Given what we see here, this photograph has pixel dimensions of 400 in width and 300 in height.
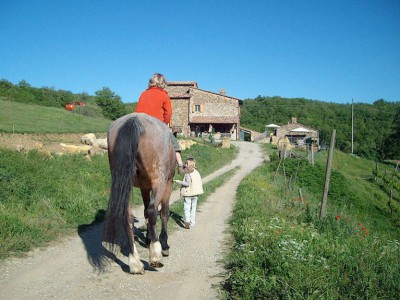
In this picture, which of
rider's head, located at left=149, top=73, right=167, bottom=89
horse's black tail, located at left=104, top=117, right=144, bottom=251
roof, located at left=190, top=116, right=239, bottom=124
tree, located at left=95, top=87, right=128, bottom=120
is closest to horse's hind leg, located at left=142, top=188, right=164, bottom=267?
horse's black tail, located at left=104, top=117, right=144, bottom=251

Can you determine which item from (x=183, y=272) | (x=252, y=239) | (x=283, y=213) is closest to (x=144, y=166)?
(x=183, y=272)

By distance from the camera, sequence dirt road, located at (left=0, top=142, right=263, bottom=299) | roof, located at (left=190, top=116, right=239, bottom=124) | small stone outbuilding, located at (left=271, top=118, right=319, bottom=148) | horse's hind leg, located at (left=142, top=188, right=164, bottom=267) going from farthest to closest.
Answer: small stone outbuilding, located at (left=271, top=118, right=319, bottom=148)
roof, located at (left=190, top=116, right=239, bottom=124)
horse's hind leg, located at (left=142, top=188, right=164, bottom=267)
dirt road, located at (left=0, top=142, right=263, bottom=299)

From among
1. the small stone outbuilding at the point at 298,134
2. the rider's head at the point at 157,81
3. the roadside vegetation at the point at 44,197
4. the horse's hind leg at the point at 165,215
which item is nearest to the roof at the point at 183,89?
the small stone outbuilding at the point at 298,134

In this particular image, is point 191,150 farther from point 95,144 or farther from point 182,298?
point 182,298

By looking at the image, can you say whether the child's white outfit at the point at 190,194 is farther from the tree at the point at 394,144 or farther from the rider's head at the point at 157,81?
the tree at the point at 394,144

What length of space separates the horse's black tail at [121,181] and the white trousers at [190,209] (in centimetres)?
327

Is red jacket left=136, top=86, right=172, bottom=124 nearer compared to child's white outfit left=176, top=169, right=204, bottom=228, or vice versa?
red jacket left=136, top=86, right=172, bottom=124

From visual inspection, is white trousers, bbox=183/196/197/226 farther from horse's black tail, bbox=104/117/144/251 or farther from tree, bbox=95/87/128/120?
tree, bbox=95/87/128/120

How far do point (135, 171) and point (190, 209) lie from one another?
356cm

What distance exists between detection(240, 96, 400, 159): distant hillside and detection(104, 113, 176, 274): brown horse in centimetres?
6962

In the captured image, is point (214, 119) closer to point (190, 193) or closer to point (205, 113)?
point (205, 113)

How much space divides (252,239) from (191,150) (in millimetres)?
20894

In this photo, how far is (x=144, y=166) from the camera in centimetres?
462

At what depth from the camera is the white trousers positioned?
25.2ft
